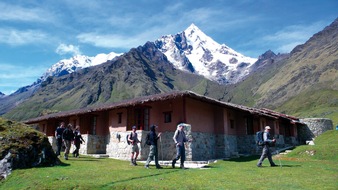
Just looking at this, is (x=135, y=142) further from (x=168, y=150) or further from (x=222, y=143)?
(x=222, y=143)

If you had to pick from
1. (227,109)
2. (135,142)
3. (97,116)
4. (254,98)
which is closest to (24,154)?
(135,142)

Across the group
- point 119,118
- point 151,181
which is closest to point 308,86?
point 119,118

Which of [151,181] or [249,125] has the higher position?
[249,125]

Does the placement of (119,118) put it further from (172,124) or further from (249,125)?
(249,125)

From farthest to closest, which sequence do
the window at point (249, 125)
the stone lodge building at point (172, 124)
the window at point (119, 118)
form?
the window at point (249, 125) < the window at point (119, 118) < the stone lodge building at point (172, 124)

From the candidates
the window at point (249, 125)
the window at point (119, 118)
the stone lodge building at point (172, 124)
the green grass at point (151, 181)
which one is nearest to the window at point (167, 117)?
the stone lodge building at point (172, 124)

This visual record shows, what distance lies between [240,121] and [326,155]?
27.6 feet

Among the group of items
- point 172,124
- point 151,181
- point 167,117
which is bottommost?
point 151,181

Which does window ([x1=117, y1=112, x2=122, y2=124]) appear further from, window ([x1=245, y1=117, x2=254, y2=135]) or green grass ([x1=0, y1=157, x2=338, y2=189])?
window ([x1=245, y1=117, x2=254, y2=135])

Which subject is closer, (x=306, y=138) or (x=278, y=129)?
(x=278, y=129)

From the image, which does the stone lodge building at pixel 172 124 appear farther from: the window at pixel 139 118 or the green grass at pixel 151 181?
the green grass at pixel 151 181

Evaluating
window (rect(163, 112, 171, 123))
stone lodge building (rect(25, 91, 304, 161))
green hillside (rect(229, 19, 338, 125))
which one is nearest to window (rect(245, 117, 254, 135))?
stone lodge building (rect(25, 91, 304, 161))

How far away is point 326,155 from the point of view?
20297mm

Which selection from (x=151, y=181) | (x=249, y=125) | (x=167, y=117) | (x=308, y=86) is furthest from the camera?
(x=308, y=86)
